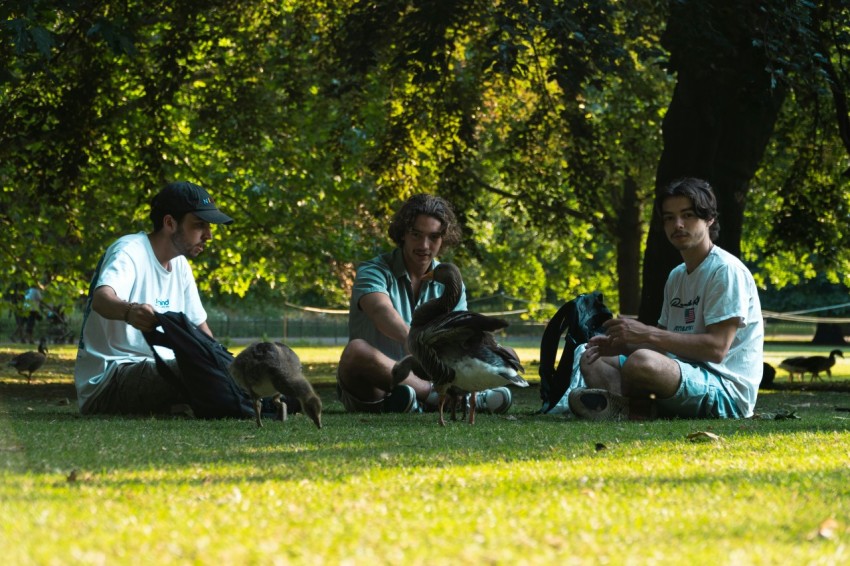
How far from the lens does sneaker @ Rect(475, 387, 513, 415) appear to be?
30.6 ft

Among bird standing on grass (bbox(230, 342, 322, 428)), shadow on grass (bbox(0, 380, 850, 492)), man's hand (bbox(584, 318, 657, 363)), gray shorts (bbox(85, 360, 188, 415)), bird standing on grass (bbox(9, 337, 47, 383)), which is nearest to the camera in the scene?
shadow on grass (bbox(0, 380, 850, 492))

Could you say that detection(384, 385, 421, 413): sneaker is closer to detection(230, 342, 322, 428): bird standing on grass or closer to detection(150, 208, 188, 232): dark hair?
detection(230, 342, 322, 428): bird standing on grass

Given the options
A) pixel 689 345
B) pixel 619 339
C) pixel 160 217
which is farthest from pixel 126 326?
pixel 689 345

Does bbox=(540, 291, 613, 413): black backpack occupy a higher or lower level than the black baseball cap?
lower

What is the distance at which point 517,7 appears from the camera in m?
→ 12.0

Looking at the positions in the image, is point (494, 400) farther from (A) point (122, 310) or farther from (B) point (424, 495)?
(B) point (424, 495)

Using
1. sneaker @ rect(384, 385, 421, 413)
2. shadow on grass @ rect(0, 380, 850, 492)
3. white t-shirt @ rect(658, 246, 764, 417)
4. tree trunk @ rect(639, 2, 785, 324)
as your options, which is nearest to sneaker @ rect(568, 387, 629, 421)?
shadow on grass @ rect(0, 380, 850, 492)

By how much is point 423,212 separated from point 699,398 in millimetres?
2374

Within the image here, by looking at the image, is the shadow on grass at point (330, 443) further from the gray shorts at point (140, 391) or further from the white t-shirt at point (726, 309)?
the white t-shirt at point (726, 309)

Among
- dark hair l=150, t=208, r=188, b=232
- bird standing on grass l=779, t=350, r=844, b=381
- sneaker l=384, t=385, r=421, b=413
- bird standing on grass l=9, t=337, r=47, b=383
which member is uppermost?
dark hair l=150, t=208, r=188, b=232

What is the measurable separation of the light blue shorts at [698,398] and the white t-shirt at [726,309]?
0.08m

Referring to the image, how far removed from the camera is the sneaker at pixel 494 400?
9.33 metres

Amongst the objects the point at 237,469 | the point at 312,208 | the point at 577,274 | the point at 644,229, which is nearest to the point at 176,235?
the point at 237,469

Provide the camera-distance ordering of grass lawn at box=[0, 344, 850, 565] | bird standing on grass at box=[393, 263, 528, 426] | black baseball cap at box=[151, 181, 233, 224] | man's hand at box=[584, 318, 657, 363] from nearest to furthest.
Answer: grass lawn at box=[0, 344, 850, 565] < bird standing on grass at box=[393, 263, 528, 426] < man's hand at box=[584, 318, 657, 363] < black baseball cap at box=[151, 181, 233, 224]
